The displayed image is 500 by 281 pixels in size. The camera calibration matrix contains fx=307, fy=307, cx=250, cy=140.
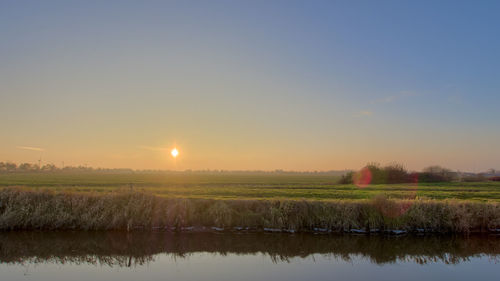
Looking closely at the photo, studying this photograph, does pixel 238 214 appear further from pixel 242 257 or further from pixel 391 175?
pixel 391 175

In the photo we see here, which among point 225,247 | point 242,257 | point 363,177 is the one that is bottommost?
point 242,257

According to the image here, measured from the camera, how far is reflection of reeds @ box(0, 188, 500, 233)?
57.0 ft

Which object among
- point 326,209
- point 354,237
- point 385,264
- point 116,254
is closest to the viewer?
point 385,264

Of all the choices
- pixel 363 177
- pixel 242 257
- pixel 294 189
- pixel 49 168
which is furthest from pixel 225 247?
pixel 49 168

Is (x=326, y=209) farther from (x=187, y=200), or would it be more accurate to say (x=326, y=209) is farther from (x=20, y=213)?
(x=20, y=213)

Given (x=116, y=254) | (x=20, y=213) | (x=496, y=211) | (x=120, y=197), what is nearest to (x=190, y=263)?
(x=116, y=254)

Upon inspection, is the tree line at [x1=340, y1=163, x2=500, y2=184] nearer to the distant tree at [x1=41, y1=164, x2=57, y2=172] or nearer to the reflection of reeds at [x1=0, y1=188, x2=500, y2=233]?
the reflection of reeds at [x1=0, y1=188, x2=500, y2=233]

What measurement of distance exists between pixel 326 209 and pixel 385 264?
204 inches

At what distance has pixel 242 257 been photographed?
45.4 ft

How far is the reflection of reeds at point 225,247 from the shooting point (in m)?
13.7

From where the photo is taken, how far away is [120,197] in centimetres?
1869

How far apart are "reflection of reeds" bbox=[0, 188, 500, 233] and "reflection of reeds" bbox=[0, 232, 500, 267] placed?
2.47 feet

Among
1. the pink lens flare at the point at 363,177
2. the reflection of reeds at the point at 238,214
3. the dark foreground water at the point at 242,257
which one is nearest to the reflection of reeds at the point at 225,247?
the dark foreground water at the point at 242,257

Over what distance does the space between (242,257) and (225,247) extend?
1468 mm
